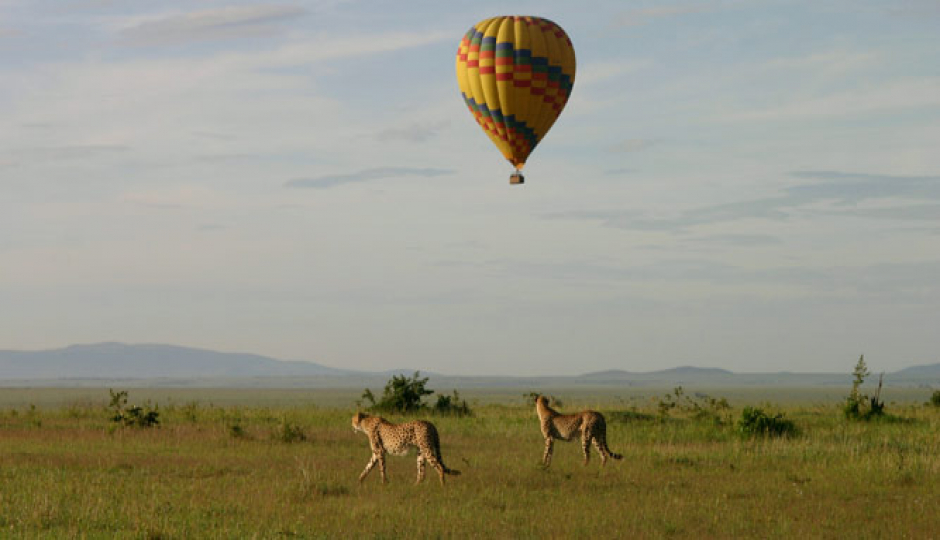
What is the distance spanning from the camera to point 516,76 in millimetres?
37750

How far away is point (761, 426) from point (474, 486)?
12594mm

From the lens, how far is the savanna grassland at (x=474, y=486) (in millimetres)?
16609

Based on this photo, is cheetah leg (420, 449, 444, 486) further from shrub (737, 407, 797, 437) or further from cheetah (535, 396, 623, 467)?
shrub (737, 407, 797, 437)

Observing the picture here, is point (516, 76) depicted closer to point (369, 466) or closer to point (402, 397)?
Answer: point (402, 397)

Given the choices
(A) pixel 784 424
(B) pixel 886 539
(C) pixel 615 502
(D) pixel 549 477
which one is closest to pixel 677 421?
(A) pixel 784 424

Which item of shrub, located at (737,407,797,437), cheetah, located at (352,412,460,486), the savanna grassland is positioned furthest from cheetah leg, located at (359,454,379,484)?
shrub, located at (737,407,797,437)

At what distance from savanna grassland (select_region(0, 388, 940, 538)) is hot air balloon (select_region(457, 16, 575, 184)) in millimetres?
11387

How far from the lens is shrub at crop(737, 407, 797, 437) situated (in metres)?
30.3

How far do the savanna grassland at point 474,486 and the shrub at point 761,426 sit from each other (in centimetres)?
34

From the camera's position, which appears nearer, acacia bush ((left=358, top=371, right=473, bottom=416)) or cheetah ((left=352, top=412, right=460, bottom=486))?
cheetah ((left=352, top=412, right=460, bottom=486))

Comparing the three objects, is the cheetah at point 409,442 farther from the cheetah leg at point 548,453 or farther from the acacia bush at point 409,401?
the acacia bush at point 409,401

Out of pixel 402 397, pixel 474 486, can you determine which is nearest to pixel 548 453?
pixel 474 486

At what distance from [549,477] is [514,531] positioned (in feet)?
17.9

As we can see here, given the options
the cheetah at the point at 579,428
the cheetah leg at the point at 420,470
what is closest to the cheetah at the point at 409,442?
the cheetah leg at the point at 420,470
